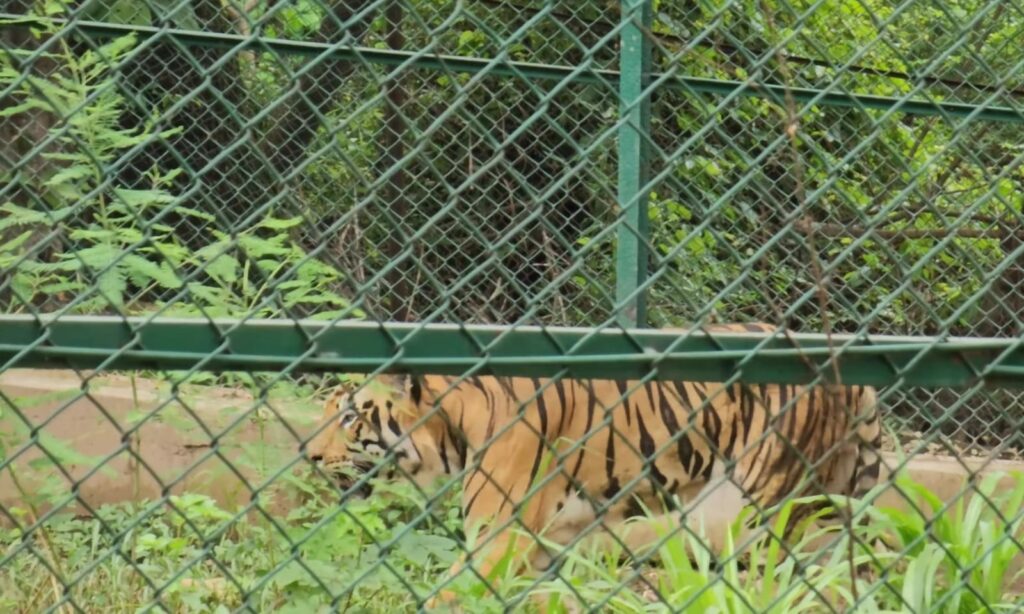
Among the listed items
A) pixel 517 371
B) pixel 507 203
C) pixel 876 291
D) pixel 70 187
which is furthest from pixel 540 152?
pixel 517 371

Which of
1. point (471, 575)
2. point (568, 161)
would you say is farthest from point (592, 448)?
point (568, 161)

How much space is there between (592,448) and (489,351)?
264 centimetres

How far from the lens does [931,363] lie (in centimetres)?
231

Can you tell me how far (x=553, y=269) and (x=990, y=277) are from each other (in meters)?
4.11

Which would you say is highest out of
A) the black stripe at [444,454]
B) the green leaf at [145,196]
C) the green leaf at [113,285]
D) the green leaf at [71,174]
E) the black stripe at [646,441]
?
the green leaf at [71,174]

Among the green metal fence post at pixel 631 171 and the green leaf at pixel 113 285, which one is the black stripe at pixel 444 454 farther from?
the green leaf at pixel 113 285

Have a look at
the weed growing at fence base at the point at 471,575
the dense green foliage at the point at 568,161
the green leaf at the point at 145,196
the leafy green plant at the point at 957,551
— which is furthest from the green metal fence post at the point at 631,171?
the green leaf at the point at 145,196

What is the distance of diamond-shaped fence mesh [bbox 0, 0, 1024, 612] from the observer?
2.11 meters

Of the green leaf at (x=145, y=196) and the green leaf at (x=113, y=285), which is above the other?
the green leaf at (x=145, y=196)

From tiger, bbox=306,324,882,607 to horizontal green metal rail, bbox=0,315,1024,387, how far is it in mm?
2115

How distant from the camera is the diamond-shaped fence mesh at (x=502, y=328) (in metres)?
2.11

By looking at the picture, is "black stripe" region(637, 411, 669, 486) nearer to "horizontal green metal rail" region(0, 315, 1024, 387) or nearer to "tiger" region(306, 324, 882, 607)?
"tiger" region(306, 324, 882, 607)

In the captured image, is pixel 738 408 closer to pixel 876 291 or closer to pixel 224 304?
pixel 876 291

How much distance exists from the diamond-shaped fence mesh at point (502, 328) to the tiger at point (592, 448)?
0.05 feet
